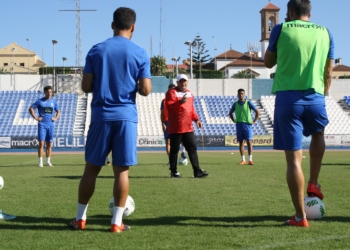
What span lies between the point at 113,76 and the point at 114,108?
32 cm

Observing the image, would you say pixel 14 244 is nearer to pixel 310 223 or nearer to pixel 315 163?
pixel 310 223

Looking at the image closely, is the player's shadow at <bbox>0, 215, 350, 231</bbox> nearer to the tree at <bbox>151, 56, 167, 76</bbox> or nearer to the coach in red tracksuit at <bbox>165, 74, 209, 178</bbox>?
the coach in red tracksuit at <bbox>165, 74, 209, 178</bbox>

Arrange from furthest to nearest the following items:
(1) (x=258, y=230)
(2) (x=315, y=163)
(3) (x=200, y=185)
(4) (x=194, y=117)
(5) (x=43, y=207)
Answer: (4) (x=194, y=117) < (3) (x=200, y=185) < (5) (x=43, y=207) < (2) (x=315, y=163) < (1) (x=258, y=230)

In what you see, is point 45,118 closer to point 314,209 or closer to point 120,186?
point 120,186

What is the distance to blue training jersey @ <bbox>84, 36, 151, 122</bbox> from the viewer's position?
17.3 ft

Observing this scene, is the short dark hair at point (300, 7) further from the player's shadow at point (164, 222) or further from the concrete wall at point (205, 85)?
the concrete wall at point (205, 85)

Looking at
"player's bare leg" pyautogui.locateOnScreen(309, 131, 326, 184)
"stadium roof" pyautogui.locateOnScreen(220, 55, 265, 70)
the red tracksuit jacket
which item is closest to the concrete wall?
the red tracksuit jacket

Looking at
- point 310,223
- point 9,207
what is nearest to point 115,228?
point 310,223

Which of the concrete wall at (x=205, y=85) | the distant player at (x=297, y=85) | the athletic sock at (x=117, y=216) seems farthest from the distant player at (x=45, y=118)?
the concrete wall at (x=205, y=85)

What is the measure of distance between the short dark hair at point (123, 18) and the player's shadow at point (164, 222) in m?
2.03

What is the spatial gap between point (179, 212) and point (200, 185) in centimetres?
329

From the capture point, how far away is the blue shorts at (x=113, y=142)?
5273mm

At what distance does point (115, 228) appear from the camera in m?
5.20

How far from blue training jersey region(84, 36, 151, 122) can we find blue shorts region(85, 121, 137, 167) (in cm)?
7
